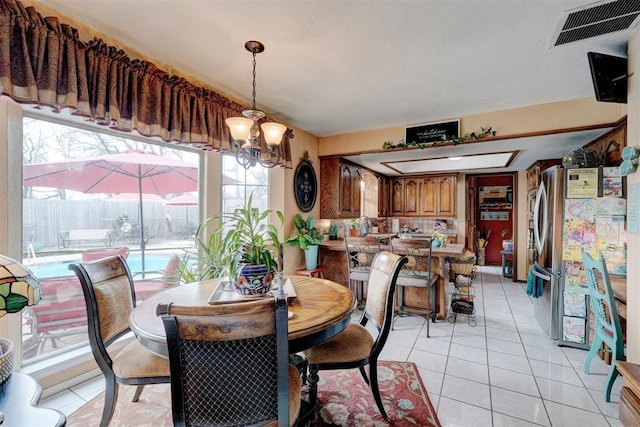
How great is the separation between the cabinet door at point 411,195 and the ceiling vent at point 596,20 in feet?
15.6

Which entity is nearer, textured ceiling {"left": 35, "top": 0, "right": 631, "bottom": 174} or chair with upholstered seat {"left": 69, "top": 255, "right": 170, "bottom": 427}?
chair with upholstered seat {"left": 69, "top": 255, "right": 170, "bottom": 427}

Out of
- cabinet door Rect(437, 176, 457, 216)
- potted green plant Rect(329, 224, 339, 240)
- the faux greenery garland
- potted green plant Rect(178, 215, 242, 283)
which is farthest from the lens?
cabinet door Rect(437, 176, 457, 216)

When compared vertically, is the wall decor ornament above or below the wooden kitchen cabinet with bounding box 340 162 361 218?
above

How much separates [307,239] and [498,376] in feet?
7.85

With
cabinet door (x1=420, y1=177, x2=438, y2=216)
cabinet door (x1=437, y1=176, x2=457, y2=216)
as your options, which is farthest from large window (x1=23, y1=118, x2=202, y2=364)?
cabinet door (x1=437, y1=176, x2=457, y2=216)

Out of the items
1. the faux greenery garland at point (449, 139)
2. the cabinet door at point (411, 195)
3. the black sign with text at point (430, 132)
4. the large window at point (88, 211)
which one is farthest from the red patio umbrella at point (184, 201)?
the cabinet door at point (411, 195)

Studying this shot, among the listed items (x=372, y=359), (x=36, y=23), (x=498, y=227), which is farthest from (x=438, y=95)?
(x=498, y=227)

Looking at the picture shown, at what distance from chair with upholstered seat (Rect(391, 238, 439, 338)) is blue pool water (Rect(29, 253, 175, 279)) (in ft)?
8.07

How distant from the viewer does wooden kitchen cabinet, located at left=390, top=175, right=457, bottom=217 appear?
248 inches

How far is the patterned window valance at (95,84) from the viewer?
151 cm

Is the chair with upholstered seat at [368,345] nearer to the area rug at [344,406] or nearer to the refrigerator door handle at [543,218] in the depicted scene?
the area rug at [344,406]

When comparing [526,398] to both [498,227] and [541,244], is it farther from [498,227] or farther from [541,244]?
[498,227]

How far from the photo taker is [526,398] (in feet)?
6.63

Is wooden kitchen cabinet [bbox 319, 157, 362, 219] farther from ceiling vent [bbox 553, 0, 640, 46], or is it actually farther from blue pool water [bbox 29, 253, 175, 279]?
ceiling vent [bbox 553, 0, 640, 46]
